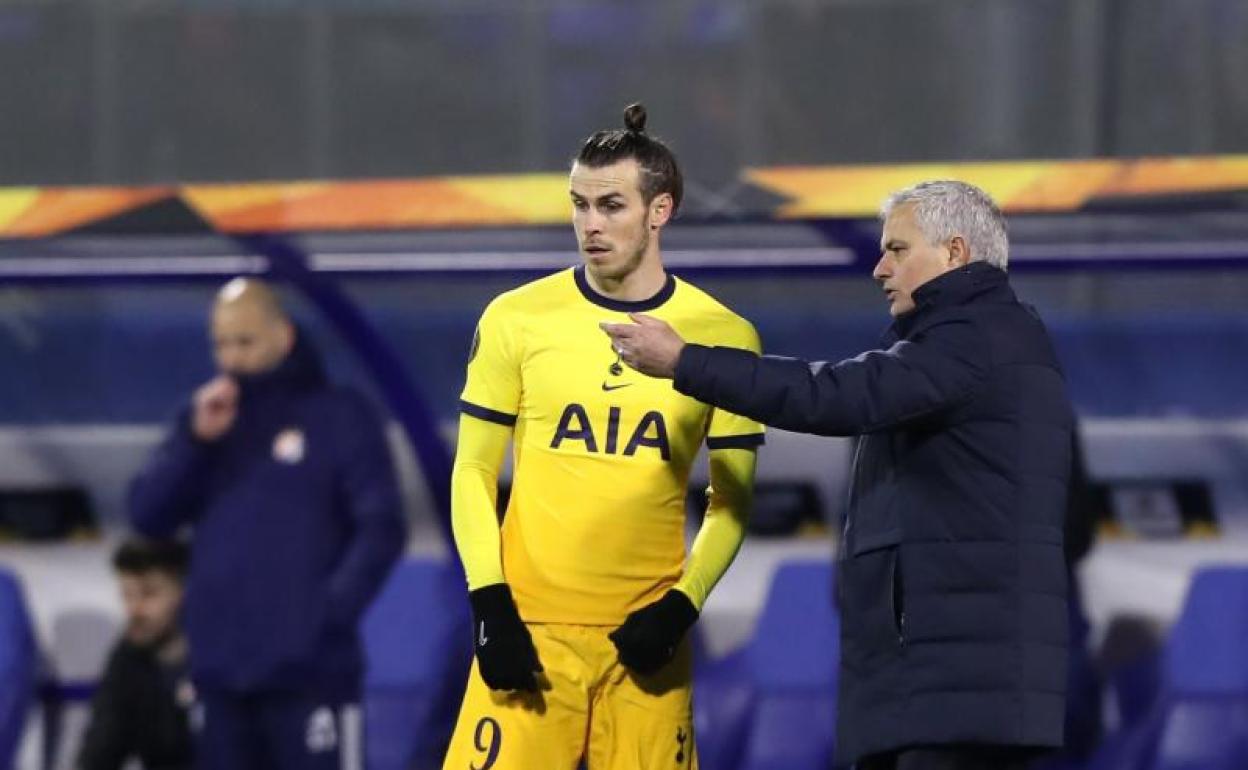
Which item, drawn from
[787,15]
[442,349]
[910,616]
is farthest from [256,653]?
[787,15]

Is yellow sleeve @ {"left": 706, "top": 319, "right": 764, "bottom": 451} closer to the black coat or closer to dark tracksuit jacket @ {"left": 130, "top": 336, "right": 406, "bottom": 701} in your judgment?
the black coat

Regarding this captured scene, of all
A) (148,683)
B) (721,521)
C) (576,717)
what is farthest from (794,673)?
(576,717)

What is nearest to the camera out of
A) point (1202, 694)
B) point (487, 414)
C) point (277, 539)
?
point (487, 414)

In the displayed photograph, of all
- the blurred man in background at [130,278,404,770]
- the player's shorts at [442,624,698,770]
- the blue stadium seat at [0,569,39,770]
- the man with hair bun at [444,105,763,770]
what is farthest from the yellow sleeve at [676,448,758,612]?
the blue stadium seat at [0,569,39,770]

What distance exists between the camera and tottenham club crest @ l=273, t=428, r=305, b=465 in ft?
19.4

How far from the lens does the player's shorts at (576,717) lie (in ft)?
11.9

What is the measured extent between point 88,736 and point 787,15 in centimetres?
1116

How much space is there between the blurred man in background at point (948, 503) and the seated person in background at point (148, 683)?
3126mm

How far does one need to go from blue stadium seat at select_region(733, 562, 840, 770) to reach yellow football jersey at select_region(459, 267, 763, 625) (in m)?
2.67

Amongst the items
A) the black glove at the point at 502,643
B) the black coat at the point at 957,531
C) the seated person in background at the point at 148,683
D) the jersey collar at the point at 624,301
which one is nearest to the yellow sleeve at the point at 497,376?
the jersey collar at the point at 624,301

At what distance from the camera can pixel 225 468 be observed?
6012 millimetres

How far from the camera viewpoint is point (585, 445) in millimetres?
3684

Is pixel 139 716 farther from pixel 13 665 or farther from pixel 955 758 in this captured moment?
pixel 955 758

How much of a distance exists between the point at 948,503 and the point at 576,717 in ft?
2.23
